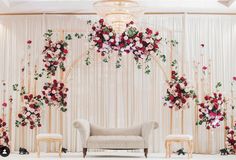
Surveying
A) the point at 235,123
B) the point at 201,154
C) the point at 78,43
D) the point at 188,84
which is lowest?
the point at 201,154

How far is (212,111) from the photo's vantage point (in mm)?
10414

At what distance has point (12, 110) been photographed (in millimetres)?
10898

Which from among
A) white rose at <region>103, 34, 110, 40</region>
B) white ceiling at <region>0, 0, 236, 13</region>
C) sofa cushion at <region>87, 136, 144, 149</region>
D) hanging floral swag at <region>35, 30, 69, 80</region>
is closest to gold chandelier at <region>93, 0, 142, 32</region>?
sofa cushion at <region>87, 136, 144, 149</region>

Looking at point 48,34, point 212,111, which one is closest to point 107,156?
point 212,111

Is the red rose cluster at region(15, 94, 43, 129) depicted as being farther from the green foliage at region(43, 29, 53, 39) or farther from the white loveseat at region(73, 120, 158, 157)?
the green foliage at region(43, 29, 53, 39)

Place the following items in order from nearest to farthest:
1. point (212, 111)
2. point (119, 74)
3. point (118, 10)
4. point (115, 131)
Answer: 1. point (118, 10)
2. point (115, 131)
3. point (212, 111)
4. point (119, 74)

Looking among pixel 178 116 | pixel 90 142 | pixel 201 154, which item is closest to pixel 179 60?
pixel 178 116

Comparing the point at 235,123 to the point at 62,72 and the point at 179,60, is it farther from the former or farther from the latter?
the point at 62,72

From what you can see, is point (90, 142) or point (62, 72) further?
point (62, 72)

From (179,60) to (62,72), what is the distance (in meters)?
2.60

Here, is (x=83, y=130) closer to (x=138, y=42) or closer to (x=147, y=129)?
(x=147, y=129)

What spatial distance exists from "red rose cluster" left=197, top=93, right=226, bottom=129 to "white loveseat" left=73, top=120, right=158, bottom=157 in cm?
132

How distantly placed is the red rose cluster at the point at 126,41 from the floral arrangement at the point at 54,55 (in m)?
0.70

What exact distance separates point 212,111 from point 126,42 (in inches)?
91.9
